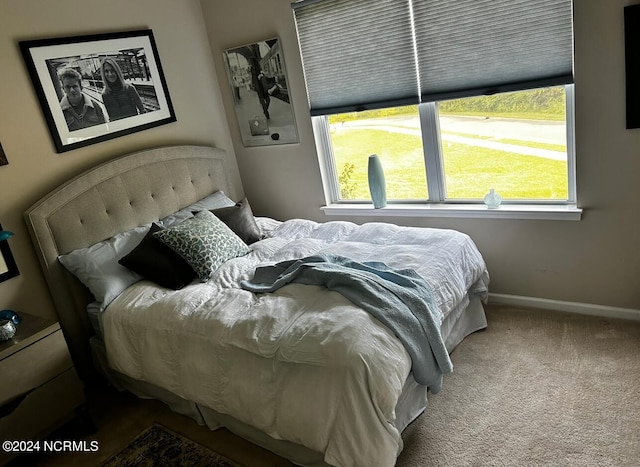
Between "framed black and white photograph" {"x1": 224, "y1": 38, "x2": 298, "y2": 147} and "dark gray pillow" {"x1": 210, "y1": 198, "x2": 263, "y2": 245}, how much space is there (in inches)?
30.2

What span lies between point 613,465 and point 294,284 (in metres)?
1.56

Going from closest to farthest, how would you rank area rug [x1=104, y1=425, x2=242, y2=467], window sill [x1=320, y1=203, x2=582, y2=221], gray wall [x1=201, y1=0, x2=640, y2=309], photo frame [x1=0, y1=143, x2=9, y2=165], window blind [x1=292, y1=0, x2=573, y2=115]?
area rug [x1=104, y1=425, x2=242, y2=467] < gray wall [x1=201, y1=0, x2=640, y2=309] < window blind [x1=292, y1=0, x2=573, y2=115] < photo frame [x1=0, y1=143, x2=9, y2=165] < window sill [x1=320, y1=203, x2=582, y2=221]

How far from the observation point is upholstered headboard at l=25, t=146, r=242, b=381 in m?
2.86

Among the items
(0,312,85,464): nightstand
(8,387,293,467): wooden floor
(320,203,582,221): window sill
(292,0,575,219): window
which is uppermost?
(292,0,575,219): window

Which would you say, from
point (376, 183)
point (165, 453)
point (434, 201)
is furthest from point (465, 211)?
point (165, 453)

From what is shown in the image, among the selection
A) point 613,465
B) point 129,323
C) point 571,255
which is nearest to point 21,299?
point 129,323

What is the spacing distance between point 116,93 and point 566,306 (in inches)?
130

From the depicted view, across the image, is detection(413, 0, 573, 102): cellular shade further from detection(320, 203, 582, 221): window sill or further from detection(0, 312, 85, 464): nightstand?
detection(0, 312, 85, 464): nightstand

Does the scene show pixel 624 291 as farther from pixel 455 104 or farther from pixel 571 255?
pixel 455 104

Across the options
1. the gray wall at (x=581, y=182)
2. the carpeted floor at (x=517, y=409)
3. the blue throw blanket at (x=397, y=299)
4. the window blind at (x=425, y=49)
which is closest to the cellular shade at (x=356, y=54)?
the window blind at (x=425, y=49)

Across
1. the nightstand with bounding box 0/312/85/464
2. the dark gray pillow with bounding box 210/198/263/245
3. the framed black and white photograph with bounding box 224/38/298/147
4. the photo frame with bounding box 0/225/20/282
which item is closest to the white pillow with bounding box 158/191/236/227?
the dark gray pillow with bounding box 210/198/263/245

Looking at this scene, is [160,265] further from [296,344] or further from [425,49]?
[425,49]

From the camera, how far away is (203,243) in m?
2.90

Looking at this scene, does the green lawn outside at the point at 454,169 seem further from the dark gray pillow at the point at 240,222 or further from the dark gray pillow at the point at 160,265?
the dark gray pillow at the point at 160,265
